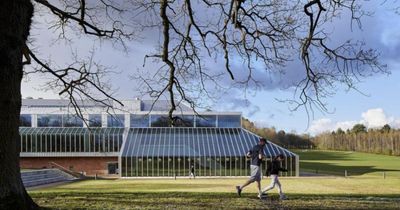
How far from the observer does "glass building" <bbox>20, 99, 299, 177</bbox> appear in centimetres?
6062

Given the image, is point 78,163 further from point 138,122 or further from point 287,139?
point 287,139

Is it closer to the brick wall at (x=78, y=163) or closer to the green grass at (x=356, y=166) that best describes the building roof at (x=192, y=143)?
Result: the brick wall at (x=78, y=163)

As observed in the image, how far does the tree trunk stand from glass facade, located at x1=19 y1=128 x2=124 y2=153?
61.1 metres

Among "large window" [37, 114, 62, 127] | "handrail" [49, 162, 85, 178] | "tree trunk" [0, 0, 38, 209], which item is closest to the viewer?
"tree trunk" [0, 0, 38, 209]

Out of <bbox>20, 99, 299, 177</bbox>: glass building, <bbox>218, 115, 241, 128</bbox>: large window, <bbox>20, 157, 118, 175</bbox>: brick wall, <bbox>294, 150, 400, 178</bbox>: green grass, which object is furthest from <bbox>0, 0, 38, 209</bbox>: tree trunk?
<bbox>218, 115, 241, 128</bbox>: large window

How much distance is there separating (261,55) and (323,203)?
3.53 metres

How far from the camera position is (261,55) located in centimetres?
1212

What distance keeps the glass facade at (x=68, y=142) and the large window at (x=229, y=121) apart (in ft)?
43.0

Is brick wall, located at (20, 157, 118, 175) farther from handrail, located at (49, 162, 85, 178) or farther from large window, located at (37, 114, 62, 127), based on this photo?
large window, located at (37, 114, 62, 127)

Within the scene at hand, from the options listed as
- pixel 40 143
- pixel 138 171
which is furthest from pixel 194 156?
pixel 40 143

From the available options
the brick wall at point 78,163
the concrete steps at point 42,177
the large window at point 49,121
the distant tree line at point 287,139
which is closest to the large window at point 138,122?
the brick wall at point 78,163

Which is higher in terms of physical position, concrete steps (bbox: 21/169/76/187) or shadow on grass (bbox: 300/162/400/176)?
concrete steps (bbox: 21/169/76/187)

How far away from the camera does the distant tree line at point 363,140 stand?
136m

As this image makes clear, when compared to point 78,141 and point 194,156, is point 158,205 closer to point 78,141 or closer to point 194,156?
point 194,156
